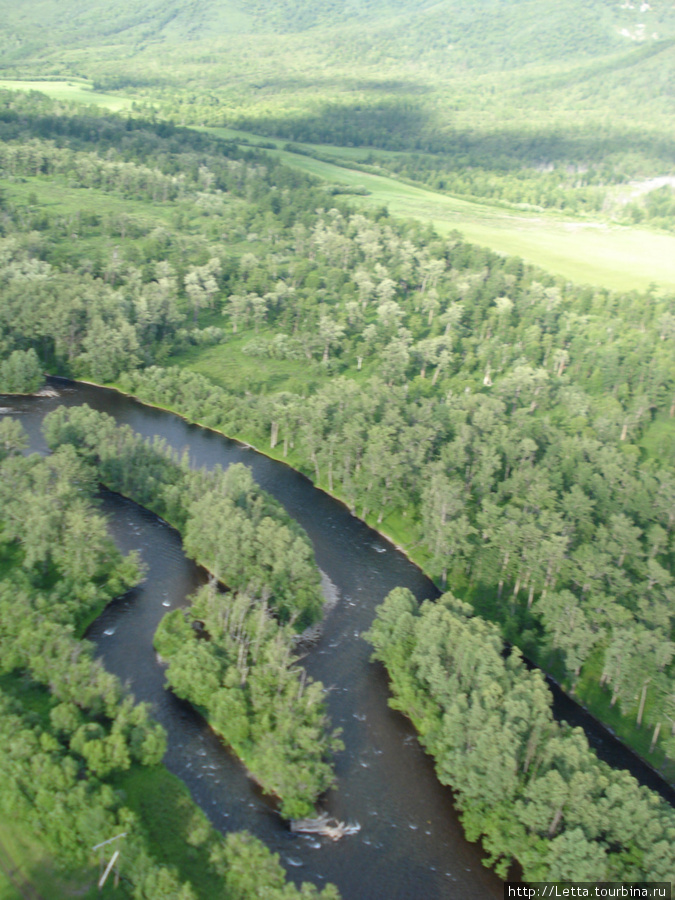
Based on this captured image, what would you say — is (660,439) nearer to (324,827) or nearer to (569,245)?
(324,827)

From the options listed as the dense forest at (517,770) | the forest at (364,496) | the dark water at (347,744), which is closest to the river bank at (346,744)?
the dark water at (347,744)

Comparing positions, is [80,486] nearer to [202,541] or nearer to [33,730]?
[202,541]

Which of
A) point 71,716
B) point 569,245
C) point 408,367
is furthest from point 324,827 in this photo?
point 569,245

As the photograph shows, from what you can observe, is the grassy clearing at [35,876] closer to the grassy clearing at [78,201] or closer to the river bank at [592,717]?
the river bank at [592,717]

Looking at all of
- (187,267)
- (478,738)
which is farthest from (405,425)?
(187,267)

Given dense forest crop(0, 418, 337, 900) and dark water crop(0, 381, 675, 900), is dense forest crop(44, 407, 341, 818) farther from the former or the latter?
dense forest crop(0, 418, 337, 900)

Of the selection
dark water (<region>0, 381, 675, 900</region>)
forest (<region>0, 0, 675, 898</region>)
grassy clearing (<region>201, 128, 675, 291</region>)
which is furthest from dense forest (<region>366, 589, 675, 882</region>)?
grassy clearing (<region>201, 128, 675, 291</region>)
